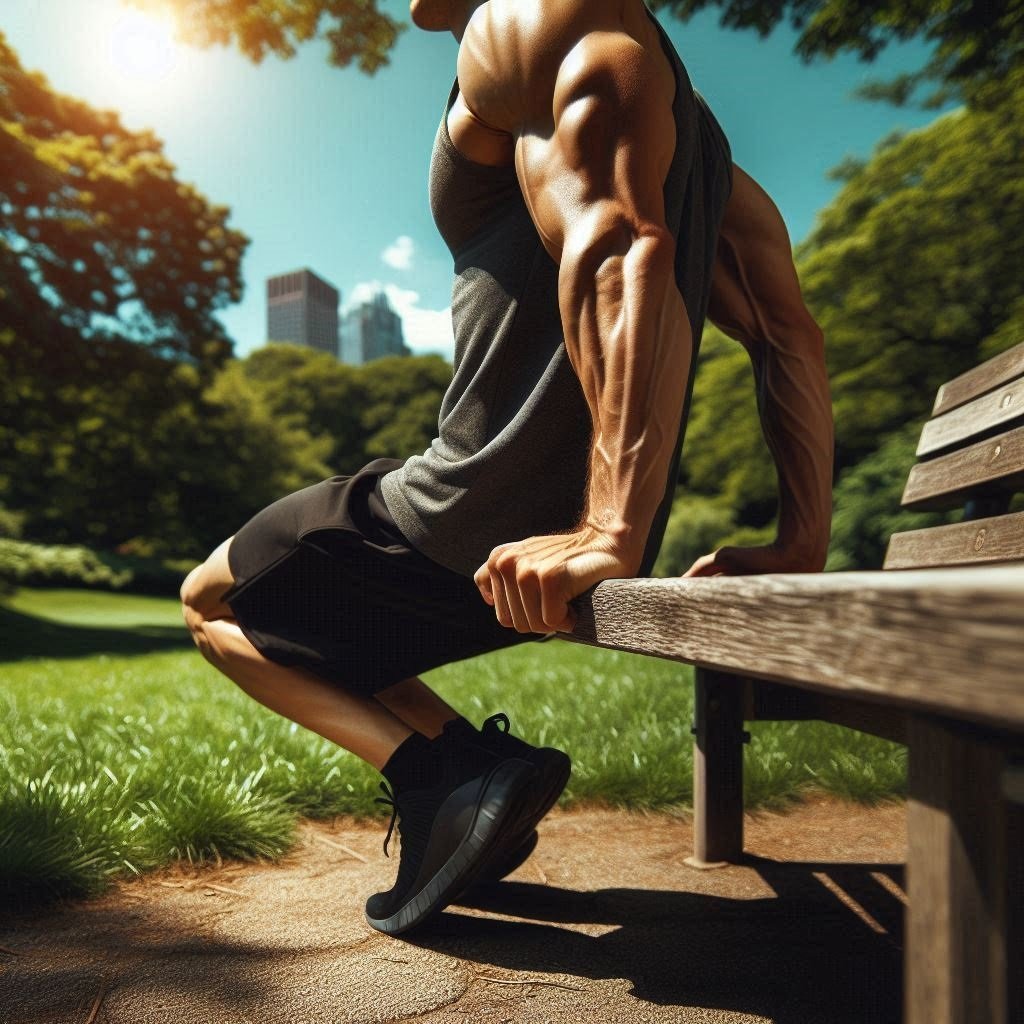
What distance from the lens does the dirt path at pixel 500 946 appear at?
135 cm

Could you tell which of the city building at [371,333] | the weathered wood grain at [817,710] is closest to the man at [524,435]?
the weathered wood grain at [817,710]

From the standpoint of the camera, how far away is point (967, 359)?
1034 cm

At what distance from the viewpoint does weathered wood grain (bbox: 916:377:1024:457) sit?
197 centimetres

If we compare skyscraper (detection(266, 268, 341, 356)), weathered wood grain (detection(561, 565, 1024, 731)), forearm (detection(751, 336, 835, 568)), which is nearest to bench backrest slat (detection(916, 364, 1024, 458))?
forearm (detection(751, 336, 835, 568))

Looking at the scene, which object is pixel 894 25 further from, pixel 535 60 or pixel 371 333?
pixel 371 333

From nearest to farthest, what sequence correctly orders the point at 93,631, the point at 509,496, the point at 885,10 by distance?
the point at 509,496 → the point at 885,10 → the point at 93,631

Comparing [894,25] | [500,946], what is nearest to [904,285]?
[894,25]

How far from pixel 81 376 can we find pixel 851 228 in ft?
35.3

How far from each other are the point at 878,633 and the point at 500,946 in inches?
50.9

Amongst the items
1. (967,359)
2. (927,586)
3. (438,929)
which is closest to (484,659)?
(438,929)

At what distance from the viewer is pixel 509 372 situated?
5.15 feet

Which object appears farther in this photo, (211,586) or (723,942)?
(211,586)

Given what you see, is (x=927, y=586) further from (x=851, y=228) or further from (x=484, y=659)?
(x=851, y=228)

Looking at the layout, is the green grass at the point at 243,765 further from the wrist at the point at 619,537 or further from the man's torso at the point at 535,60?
the man's torso at the point at 535,60
